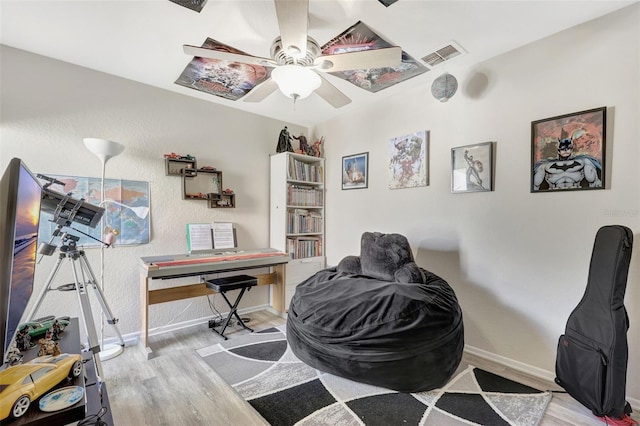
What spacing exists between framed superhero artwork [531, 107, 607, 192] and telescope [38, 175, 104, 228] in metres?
2.96

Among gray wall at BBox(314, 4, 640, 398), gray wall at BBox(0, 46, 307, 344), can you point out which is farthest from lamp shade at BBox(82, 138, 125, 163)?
gray wall at BBox(314, 4, 640, 398)

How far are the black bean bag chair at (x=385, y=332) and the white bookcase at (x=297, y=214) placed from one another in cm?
125

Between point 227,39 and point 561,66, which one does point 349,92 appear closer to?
point 227,39

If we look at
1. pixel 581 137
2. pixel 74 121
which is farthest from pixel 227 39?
pixel 581 137

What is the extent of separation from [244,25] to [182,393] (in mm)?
2394

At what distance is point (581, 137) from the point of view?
1.92m

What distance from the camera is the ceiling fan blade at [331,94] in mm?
2037

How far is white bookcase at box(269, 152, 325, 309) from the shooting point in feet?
11.3

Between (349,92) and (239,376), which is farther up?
(349,92)

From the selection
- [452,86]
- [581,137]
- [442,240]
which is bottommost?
[442,240]

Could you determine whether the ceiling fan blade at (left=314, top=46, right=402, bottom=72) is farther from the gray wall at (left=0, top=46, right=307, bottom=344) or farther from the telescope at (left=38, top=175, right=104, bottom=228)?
the gray wall at (left=0, top=46, right=307, bottom=344)

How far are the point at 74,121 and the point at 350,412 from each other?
299cm

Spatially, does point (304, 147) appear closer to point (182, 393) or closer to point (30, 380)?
point (182, 393)

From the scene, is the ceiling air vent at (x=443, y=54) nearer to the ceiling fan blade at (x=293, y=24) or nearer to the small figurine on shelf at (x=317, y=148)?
the ceiling fan blade at (x=293, y=24)
